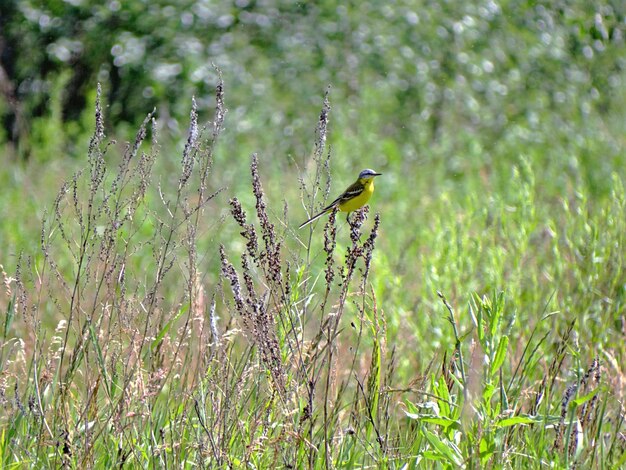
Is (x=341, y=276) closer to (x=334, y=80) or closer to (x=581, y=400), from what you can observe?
(x=581, y=400)

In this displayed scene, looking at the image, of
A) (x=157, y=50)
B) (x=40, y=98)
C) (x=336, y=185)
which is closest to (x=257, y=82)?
(x=157, y=50)

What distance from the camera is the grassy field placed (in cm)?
257

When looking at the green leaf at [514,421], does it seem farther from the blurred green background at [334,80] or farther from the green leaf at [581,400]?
the blurred green background at [334,80]

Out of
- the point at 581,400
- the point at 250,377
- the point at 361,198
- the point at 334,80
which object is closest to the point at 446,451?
the point at 581,400

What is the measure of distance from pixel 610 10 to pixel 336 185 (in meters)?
5.88

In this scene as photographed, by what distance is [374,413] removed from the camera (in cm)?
286

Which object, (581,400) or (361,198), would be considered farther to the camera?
(361,198)

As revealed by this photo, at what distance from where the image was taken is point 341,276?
245cm

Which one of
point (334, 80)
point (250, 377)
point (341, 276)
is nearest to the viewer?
point (341, 276)

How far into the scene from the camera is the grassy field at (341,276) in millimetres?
2566

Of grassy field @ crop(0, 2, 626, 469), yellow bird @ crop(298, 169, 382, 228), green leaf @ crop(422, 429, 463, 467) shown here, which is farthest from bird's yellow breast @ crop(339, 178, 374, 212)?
green leaf @ crop(422, 429, 463, 467)

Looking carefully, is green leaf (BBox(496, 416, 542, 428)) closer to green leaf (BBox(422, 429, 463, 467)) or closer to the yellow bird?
green leaf (BBox(422, 429, 463, 467))

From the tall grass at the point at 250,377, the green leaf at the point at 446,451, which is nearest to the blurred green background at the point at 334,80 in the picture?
the tall grass at the point at 250,377

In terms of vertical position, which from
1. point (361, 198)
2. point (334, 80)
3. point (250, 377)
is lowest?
point (334, 80)
